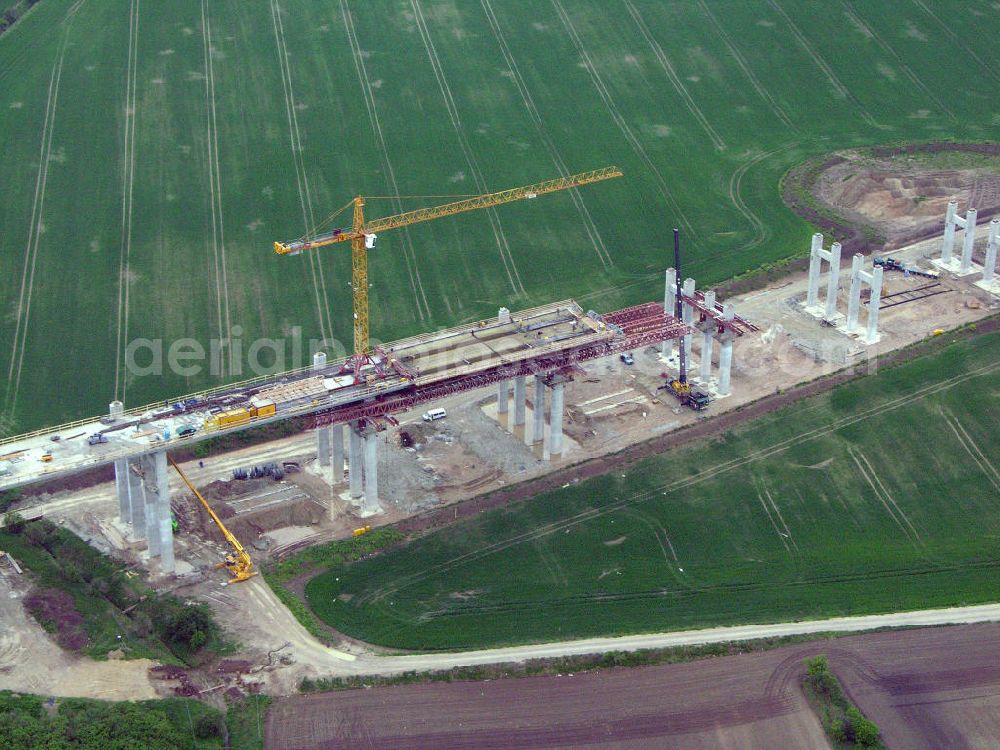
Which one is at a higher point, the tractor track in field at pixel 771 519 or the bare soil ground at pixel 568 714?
the bare soil ground at pixel 568 714

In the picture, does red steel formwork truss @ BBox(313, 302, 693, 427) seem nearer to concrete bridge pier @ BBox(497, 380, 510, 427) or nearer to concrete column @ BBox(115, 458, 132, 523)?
concrete bridge pier @ BBox(497, 380, 510, 427)

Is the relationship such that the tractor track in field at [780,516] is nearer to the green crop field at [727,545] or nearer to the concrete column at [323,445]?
the green crop field at [727,545]

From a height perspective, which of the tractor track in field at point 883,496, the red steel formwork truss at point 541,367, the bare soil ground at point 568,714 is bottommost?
the tractor track in field at point 883,496

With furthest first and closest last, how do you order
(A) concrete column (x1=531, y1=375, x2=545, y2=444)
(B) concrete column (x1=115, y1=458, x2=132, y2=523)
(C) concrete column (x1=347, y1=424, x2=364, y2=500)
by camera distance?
(A) concrete column (x1=531, y1=375, x2=545, y2=444), (C) concrete column (x1=347, y1=424, x2=364, y2=500), (B) concrete column (x1=115, y1=458, x2=132, y2=523)

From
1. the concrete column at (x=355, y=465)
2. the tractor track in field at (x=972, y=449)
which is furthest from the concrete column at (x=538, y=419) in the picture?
the tractor track in field at (x=972, y=449)

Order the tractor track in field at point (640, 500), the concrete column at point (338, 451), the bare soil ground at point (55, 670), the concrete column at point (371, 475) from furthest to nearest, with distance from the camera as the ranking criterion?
the concrete column at point (338, 451)
the concrete column at point (371, 475)
the tractor track in field at point (640, 500)
the bare soil ground at point (55, 670)

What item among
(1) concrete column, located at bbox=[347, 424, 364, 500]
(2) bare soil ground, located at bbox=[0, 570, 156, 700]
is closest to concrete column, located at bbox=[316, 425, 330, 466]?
(1) concrete column, located at bbox=[347, 424, 364, 500]

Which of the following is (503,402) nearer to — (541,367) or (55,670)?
(541,367)
